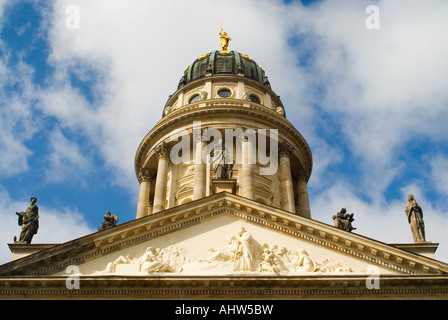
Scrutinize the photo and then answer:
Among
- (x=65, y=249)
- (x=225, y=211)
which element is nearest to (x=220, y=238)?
(x=225, y=211)

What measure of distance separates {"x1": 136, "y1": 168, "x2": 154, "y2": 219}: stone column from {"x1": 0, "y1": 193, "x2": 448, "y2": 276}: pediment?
519 inches

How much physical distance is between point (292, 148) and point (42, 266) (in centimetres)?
1950

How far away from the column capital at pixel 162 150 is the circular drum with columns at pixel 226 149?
68mm

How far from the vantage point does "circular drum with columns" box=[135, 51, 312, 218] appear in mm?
30250

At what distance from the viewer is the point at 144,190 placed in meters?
33.2

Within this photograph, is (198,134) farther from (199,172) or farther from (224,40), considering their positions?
(224,40)

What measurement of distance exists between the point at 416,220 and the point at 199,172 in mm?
13095

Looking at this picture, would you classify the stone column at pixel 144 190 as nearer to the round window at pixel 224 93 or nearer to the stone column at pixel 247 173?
the stone column at pixel 247 173

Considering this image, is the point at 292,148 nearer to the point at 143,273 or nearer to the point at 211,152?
the point at 211,152

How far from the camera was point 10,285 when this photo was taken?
16250 mm

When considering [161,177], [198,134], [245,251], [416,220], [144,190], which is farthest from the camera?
[144,190]

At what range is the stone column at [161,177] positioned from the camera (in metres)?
30.0

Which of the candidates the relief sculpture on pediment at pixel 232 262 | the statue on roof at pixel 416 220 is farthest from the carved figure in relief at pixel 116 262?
the statue on roof at pixel 416 220

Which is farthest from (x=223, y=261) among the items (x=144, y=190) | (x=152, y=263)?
(x=144, y=190)
